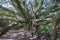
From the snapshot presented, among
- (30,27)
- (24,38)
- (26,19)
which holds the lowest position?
(24,38)

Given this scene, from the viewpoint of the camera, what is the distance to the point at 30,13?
199 centimetres

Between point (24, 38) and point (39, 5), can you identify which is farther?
point (39, 5)

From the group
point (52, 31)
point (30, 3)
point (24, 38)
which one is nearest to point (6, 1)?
point (30, 3)

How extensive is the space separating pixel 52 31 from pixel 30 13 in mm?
888

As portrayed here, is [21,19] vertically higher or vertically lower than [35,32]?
higher

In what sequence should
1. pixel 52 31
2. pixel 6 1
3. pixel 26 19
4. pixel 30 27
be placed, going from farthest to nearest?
pixel 6 1 → pixel 30 27 → pixel 26 19 → pixel 52 31

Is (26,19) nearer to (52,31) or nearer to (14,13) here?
(14,13)

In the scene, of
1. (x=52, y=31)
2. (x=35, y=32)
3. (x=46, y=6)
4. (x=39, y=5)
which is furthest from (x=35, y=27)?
(x=52, y=31)

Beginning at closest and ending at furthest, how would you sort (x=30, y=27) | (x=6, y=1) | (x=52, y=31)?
(x=52, y=31) < (x=30, y=27) < (x=6, y=1)

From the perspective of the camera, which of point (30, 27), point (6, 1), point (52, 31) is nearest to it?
point (52, 31)

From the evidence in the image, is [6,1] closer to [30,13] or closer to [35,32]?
[30,13]

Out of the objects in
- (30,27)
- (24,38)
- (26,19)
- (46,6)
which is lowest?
(24,38)

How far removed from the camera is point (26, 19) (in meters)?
1.81

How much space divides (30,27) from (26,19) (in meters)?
0.20
